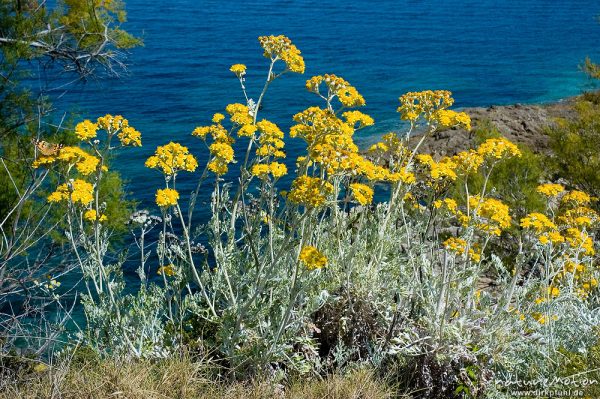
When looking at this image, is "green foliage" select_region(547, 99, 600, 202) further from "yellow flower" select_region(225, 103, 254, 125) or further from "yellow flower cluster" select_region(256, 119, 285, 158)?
"yellow flower" select_region(225, 103, 254, 125)

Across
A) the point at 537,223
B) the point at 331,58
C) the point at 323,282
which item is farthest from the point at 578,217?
the point at 331,58

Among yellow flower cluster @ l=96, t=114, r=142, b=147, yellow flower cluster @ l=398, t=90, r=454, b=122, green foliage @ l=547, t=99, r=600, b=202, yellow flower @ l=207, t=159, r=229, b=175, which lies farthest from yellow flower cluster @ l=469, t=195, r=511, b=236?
green foliage @ l=547, t=99, r=600, b=202

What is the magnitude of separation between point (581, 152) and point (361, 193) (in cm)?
714

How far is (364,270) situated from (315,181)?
1161 millimetres

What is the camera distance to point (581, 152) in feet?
31.8

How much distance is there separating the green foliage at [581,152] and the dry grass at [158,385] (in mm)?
6838

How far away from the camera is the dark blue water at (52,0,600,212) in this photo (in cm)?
1781

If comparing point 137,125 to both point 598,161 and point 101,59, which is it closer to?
point 101,59

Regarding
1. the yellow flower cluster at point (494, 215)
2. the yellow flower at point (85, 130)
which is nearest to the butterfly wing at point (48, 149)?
the yellow flower at point (85, 130)

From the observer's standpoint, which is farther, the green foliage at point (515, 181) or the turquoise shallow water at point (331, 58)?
the turquoise shallow water at point (331, 58)

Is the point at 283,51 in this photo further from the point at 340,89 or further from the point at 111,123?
the point at 111,123

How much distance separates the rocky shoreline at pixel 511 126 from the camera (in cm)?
1500

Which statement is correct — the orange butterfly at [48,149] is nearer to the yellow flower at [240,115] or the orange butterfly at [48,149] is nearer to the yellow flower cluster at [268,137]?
the yellow flower at [240,115]

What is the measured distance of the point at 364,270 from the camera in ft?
14.6
